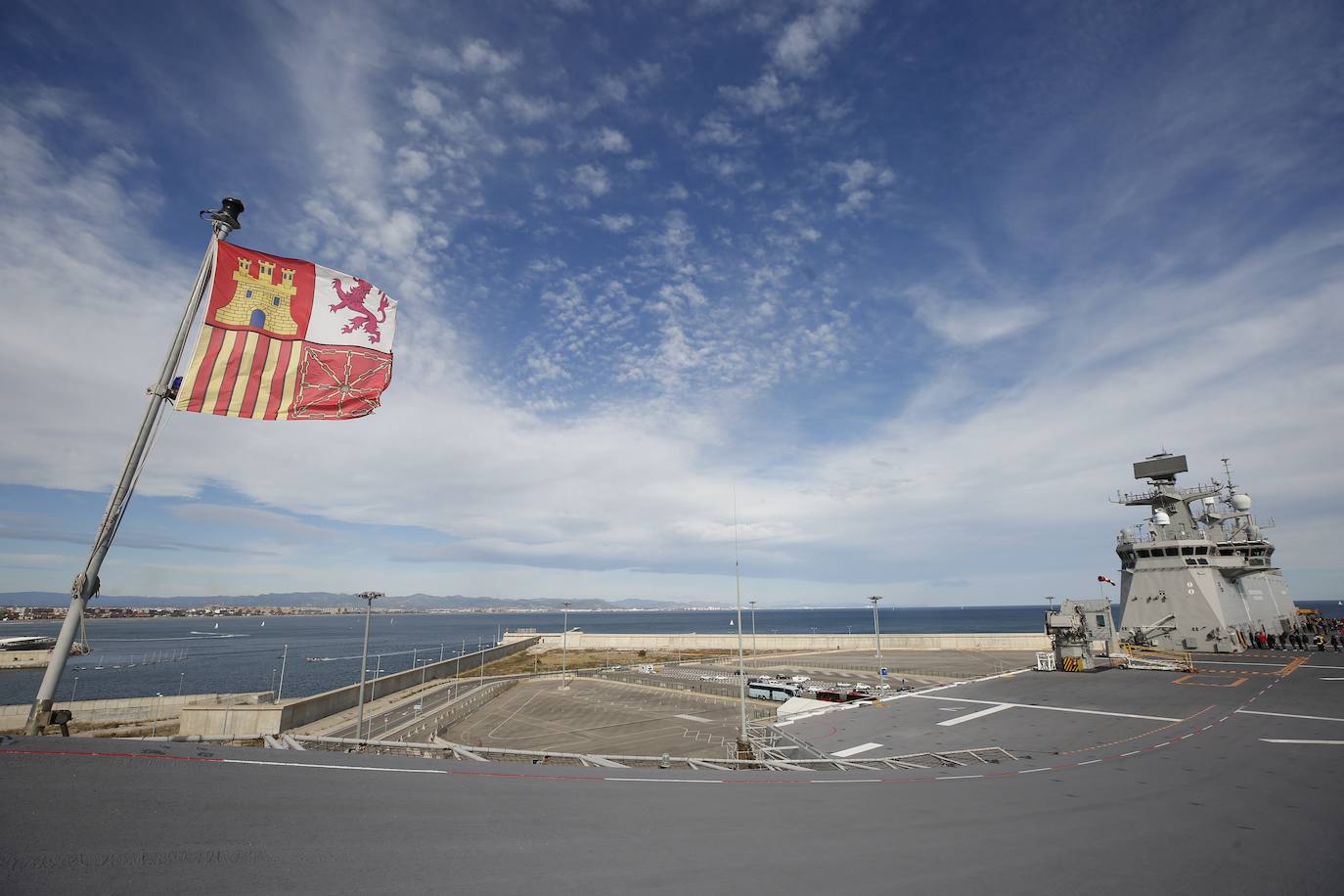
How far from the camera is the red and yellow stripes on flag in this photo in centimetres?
1149

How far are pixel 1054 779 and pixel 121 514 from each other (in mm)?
22790

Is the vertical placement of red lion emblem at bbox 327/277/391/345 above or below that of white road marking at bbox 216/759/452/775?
above

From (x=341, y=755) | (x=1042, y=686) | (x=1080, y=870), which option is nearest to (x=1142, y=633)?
(x=1042, y=686)

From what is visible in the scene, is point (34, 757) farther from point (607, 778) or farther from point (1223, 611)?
point (1223, 611)

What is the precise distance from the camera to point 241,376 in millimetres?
12023

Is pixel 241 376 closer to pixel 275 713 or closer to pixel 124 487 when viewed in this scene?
pixel 124 487

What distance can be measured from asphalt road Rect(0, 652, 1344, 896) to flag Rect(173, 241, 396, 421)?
6.71 m

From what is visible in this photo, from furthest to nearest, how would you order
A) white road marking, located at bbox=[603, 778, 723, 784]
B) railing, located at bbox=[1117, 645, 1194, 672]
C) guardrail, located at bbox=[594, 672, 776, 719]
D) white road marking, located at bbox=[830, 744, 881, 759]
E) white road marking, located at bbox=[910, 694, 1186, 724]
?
1. guardrail, located at bbox=[594, 672, 776, 719]
2. railing, located at bbox=[1117, 645, 1194, 672]
3. white road marking, located at bbox=[910, 694, 1186, 724]
4. white road marking, located at bbox=[830, 744, 881, 759]
5. white road marking, located at bbox=[603, 778, 723, 784]

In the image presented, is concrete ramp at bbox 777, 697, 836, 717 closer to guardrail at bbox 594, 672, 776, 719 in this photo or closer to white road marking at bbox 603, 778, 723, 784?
guardrail at bbox 594, 672, 776, 719

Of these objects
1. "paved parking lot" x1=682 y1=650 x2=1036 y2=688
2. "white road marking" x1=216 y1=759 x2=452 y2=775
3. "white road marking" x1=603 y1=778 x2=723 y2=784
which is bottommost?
"paved parking lot" x1=682 y1=650 x2=1036 y2=688

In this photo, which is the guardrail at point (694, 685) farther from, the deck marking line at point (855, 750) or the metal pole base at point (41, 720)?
the metal pole base at point (41, 720)

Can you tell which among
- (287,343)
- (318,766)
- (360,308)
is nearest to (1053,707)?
(318,766)

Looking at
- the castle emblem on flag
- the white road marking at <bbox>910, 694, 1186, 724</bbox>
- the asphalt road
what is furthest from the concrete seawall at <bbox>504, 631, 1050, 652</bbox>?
the castle emblem on flag

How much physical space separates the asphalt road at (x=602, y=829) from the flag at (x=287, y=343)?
671 centimetres
